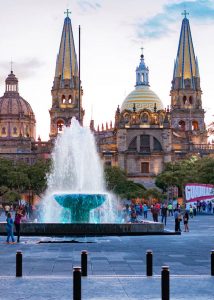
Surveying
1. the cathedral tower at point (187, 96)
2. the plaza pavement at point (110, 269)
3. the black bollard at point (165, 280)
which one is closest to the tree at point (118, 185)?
the cathedral tower at point (187, 96)

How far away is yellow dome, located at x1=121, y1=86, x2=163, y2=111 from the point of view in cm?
14312

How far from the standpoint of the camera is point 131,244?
96.1ft

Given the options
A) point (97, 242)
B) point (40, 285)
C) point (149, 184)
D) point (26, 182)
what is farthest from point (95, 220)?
point (149, 184)

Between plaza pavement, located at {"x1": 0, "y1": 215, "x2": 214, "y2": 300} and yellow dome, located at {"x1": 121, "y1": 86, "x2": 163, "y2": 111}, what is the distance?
366 feet

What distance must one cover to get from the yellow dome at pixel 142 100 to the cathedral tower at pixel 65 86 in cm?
947

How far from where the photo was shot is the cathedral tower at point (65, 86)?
142 meters

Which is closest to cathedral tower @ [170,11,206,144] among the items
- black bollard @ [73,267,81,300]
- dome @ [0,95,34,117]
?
dome @ [0,95,34,117]

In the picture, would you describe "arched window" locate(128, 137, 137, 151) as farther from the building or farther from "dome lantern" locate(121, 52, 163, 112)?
"dome lantern" locate(121, 52, 163, 112)

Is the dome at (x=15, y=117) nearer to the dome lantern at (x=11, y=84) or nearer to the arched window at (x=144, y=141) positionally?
the dome lantern at (x=11, y=84)

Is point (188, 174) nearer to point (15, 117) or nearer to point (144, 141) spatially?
point (144, 141)

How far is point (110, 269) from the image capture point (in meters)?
20.1

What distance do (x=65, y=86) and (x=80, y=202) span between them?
356 ft

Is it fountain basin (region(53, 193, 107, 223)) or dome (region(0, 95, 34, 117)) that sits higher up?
dome (region(0, 95, 34, 117))

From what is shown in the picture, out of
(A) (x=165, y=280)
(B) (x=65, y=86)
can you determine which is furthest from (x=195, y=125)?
(A) (x=165, y=280)
